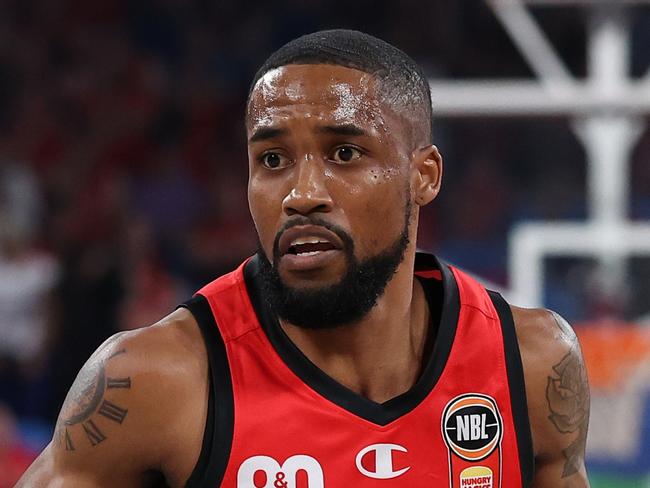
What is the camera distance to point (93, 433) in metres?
2.13

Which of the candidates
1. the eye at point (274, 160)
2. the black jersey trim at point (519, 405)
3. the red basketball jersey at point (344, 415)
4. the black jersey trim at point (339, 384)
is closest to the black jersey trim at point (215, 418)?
the red basketball jersey at point (344, 415)

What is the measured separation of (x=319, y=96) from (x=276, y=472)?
728 mm

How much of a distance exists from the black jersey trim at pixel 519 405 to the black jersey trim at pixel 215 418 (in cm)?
60

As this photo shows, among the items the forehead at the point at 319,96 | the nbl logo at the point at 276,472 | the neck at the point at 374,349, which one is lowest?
the nbl logo at the point at 276,472

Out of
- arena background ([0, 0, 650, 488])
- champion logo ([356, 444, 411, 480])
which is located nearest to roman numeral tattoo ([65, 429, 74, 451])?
champion logo ([356, 444, 411, 480])

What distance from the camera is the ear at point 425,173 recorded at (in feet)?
7.84

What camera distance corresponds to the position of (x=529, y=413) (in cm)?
243

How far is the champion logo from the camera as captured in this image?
2266 millimetres

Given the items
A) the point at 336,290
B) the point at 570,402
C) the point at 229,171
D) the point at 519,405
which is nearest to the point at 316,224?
the point at 336,290

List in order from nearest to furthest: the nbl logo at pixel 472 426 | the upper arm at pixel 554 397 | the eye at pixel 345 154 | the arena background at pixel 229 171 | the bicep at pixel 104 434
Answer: the bicep at pixel 104 434
the eye at pixel 345 154
the nbl logo at pixel 472 426
the upper arm at pixel 554 397
the arena background at pixel 229 171

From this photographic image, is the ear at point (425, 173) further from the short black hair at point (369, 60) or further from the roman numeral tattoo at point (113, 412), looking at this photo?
the roman numeral tattoo at point (113, 412)

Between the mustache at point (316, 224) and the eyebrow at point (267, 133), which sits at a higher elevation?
the eyebrow at point (267, 133)

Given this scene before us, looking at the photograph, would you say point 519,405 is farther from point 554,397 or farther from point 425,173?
point 425,173

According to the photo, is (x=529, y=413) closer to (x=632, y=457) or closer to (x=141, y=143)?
(x=632, y=457)
